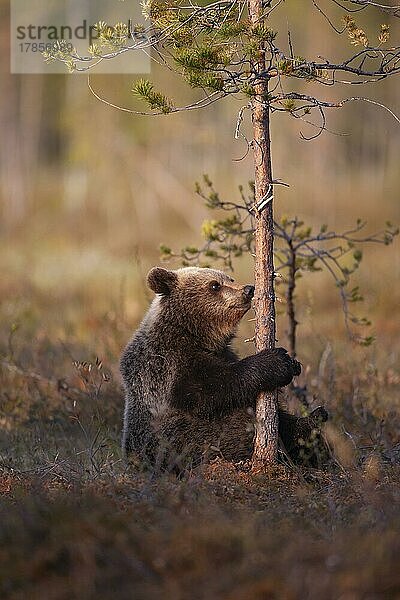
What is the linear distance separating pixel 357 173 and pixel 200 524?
36.9 metres

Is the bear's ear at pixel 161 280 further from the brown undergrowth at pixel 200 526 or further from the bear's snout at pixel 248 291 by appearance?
the brown undergrowth at pixel 200 526

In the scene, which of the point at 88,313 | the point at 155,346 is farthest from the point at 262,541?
the point at 88,313

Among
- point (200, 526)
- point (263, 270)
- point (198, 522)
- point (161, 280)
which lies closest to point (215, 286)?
point (161, 280)

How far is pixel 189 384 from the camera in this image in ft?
21.9

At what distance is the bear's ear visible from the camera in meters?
7.25

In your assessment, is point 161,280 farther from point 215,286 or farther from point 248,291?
point 248,291

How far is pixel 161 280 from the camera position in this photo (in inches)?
288

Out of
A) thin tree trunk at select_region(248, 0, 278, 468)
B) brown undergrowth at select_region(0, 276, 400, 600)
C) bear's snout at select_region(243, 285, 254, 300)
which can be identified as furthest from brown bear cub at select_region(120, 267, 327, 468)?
brown undergrowth at select_region(0, 276, 400, 600)

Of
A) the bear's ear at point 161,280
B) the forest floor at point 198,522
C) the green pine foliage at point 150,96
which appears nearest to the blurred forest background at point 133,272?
the forest floor at point 198,522

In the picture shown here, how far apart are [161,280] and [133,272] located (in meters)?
13.2

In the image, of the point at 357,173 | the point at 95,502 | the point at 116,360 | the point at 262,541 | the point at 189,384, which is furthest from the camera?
the point at 357,173

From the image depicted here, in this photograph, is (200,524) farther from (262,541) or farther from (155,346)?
(155,346)

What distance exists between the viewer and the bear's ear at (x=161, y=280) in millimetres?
7254

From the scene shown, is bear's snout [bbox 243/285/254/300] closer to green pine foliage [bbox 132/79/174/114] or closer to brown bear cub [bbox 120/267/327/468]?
brown bear cub [bbox 120/267/327/468]
